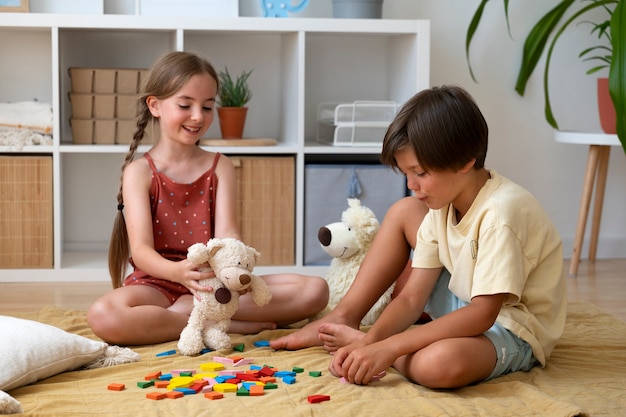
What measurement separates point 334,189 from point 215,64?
0.63 metres

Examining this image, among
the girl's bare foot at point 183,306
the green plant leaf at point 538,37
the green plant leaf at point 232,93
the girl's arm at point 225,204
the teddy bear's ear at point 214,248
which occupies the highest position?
the green plant leaf at point 538,37

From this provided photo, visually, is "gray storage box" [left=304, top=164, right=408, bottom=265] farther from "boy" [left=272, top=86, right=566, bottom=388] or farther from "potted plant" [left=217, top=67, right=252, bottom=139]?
"boy" [left=272, top=86, right=566, bottom=388]

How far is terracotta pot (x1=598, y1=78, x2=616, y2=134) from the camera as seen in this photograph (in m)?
2.66

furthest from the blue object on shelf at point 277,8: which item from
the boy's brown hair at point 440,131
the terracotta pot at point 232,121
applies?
the boy's brown hair at point 440,131

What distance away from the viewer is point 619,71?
224 centimetres

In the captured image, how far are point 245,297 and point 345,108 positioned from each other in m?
0.99

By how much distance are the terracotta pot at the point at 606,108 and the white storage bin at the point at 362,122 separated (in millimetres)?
623

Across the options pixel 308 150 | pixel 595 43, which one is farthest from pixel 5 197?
pixel 595 43

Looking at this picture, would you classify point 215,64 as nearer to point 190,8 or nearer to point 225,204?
point 190,8

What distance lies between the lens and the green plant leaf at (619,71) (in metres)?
2.21

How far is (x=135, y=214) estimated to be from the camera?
5.92 ft

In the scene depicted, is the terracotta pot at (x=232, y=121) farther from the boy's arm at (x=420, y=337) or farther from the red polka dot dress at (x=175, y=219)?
the boy's arm at (x=420, y=337)

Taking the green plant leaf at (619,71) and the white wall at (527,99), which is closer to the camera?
the green plant leaf at (619,71)

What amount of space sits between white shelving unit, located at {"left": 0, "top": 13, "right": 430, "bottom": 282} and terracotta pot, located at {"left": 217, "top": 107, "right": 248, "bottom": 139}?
4.9 inches
